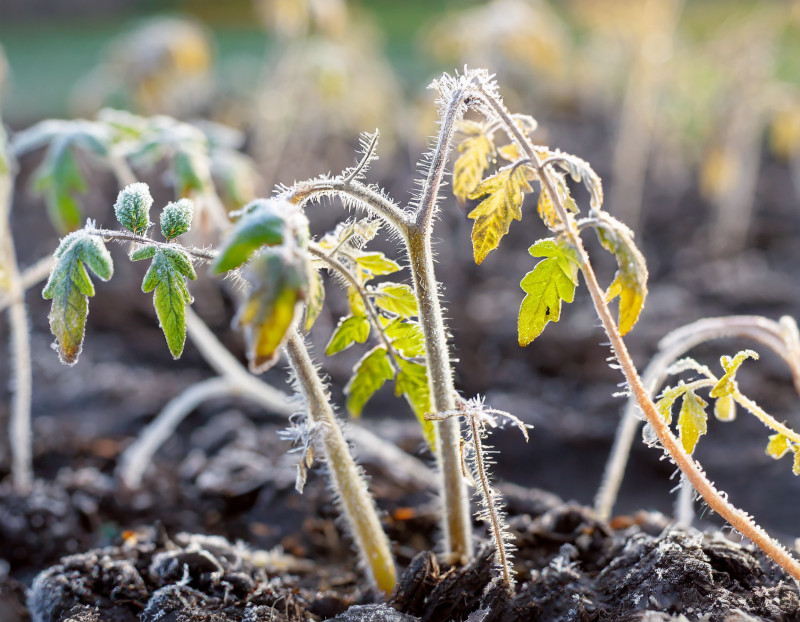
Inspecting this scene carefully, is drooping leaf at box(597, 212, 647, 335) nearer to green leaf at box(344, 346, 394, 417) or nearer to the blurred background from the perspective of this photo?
green leaf at box(344, 346, 394, 417)

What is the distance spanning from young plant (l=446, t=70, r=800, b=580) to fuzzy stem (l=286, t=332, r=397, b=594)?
0.33 metres

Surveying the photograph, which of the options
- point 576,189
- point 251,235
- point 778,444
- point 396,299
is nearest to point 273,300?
point 251,235

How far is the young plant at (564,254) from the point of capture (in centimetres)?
100

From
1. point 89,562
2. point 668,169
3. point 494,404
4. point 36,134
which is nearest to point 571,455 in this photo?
point 494,404

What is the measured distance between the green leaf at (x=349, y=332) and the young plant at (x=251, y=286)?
5 centimetres

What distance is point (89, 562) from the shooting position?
1.38 m

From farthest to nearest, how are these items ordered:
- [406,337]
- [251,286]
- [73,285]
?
[406,337], [251,286], [73,285]

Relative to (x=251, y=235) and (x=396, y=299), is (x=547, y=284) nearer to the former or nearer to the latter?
(x=396, y=299)

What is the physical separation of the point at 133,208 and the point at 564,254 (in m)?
0.60

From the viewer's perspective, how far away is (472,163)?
121 cm

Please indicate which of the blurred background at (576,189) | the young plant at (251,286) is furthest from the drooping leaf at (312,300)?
the blurred background at (576,189)

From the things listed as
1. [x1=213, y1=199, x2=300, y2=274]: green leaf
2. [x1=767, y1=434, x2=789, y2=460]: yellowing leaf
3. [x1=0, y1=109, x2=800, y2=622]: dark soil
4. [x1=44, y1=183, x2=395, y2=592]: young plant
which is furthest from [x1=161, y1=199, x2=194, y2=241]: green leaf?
[x1=767, y1=434, x2=789, y2=460]: yellowing leaf

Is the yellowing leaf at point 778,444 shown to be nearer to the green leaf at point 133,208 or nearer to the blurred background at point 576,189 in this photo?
the green leaf at point 133,208

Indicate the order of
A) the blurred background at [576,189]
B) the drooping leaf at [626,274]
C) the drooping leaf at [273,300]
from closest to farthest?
the drooping leaf at [273,300] → the drooping leaf at [626,274] → the blurred background at [576,189]
